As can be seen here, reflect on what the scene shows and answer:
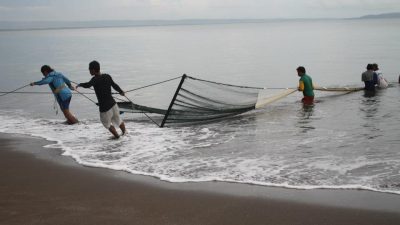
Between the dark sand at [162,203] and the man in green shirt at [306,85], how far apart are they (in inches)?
255

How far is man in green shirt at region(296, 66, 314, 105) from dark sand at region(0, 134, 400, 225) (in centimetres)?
649

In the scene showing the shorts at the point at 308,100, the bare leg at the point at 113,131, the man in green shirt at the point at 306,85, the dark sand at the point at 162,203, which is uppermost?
the man in green shirt at the point at 306,85

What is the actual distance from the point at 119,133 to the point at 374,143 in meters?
4.67

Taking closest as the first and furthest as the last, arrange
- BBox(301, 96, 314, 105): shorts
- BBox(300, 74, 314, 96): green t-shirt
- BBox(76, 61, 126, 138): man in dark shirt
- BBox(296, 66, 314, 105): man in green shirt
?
BBox(76, 61, 126, 138): man in dark shirt → BBox(296, 66, 314, 105): man in green shirt → BBox(300, 74, 314, 96): green t-shirt → BBox(301, 96, 314, 105): shorts

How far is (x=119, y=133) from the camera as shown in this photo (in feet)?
28.1

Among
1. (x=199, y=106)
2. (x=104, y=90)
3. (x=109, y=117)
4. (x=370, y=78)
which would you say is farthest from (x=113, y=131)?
(x=370, y=78)

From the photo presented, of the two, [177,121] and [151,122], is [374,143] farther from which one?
[151,122]

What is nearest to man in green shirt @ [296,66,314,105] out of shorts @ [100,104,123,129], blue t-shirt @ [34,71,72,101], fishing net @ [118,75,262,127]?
fishing net @ [118,75,262,127]

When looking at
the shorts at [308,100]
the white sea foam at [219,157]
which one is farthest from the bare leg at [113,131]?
the shorts at [308,100]

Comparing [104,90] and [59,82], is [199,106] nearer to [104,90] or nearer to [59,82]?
[104,90]

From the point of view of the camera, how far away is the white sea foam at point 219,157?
542cm

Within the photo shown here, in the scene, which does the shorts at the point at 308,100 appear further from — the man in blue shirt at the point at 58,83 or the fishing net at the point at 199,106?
the man in blue shirt at the point at 58,83

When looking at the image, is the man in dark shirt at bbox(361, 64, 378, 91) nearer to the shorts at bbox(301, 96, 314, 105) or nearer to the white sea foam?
the shorts at bbox(301, 96, 314, 105)

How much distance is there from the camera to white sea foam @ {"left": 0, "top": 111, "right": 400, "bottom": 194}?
5.42 meters
